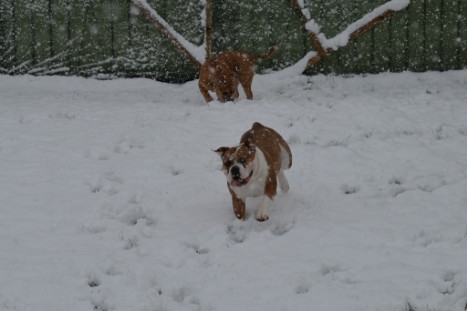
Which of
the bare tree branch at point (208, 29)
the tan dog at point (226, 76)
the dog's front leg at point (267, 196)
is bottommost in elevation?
the dog's front leg at point (267, 196)

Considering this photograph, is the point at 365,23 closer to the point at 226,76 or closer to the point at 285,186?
the point at 226,76

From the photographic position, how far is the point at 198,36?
11148 mm

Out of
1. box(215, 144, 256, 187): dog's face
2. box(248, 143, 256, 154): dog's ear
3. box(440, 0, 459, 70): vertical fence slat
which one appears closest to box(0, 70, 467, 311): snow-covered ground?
box(215, 144, 256, 187): dog's face

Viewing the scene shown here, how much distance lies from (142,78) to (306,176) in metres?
5.53

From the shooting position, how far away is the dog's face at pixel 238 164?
5137 millimetres

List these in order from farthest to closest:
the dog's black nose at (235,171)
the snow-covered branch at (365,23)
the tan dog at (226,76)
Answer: the snow-covered branch at (365,23) < the tan dog at (226,76) < the dog's black nose at (235,171)

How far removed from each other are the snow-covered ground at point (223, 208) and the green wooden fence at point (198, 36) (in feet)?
5.42

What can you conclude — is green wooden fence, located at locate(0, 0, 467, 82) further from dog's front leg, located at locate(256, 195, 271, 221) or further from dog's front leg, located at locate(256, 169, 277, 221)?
dog's front leg, located at locate(256, 195, 271, 221)

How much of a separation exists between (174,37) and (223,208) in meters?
5.90

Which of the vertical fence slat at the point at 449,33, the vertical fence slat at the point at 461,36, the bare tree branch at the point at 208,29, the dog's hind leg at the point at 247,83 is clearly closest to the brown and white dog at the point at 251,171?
the dog's hind leg at the point at 247,83

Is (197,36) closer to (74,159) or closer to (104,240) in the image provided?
(74,159)

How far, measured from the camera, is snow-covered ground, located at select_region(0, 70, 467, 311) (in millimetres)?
4043

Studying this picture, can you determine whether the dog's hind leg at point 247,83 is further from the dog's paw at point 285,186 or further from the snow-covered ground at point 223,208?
the dog's paw at point 285,186

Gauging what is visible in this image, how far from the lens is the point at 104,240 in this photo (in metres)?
4.90
